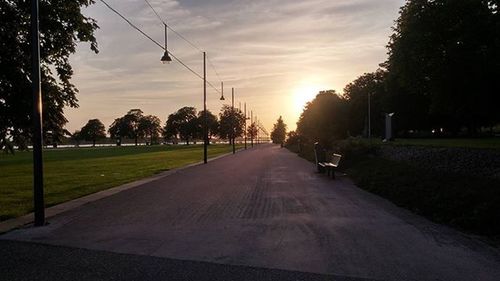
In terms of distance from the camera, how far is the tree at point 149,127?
638 feet

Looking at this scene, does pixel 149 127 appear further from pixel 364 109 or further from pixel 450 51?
pixel 450 51

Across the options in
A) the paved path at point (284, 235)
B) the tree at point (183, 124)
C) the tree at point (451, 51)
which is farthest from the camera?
the tree at point (183, 124)

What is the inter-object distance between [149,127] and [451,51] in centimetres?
17222

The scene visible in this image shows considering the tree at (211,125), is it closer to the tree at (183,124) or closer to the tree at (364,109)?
the tree at (183,124)

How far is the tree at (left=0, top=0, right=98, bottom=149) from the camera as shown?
15.6 m

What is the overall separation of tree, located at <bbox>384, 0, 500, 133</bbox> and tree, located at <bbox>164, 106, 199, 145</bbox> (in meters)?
142

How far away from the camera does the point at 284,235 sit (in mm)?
8781

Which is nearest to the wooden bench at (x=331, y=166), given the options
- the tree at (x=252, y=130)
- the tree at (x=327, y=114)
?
the tree at (x=327, y=114)

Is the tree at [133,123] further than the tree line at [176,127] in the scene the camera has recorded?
Yes

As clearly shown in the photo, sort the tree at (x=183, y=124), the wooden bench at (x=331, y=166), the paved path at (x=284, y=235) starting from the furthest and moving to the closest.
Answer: the tree at (x=183, y=124), the wooden bench at (x=331, y=166), the paved path at (x=284, y=235)

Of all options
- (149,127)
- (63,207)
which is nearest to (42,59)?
(63,207)

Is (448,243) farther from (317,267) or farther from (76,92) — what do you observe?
(76,92)

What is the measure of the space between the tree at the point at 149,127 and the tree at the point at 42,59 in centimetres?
17596

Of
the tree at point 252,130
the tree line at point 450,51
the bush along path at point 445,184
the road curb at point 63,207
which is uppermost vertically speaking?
the tree line at point 450,51
